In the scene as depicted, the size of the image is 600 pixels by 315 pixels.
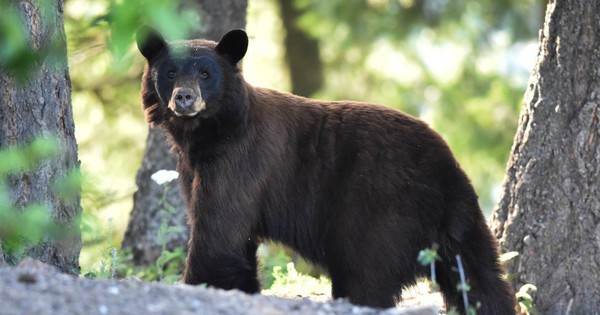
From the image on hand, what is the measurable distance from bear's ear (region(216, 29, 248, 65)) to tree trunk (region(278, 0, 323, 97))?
898 cm

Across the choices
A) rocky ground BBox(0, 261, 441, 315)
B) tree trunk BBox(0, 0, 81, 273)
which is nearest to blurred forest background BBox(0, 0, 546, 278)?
tree trunk BBox(0, 0, 81, 273)

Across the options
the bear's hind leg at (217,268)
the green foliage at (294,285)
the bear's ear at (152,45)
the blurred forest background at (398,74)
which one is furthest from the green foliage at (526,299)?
the blurred forest background at (398,74)

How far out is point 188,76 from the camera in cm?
612

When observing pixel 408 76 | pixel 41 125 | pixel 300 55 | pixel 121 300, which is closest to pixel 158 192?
pixel 41 125

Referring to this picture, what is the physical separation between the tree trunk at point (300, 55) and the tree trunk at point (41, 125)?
9.57 metres

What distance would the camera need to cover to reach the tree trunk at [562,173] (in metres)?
6.34

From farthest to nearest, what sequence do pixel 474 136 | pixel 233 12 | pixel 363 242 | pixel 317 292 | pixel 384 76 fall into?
pixel 384 76
pixel 474 136
pixel 233 12
pixel 317 292
pixel 363 242

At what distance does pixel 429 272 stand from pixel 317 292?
59.4 inches

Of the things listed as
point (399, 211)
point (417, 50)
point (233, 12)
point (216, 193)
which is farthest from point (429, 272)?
point (417, 50)

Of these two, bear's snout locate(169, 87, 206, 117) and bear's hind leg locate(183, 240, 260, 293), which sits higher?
bear's snout locate(169, 87, 206, 117)

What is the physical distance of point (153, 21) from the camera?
258 centimetres

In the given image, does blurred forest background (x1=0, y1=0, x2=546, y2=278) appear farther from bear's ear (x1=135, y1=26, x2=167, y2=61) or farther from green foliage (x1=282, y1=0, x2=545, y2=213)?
bear's ear (x1=135, y1=26, x2=167, y2=61)

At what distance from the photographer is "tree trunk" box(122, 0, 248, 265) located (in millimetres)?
8367

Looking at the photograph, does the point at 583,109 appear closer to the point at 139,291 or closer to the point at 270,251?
the point at 139,291
